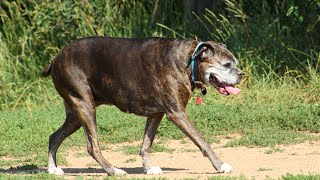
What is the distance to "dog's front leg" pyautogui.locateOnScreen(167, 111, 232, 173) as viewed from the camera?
28.9ft

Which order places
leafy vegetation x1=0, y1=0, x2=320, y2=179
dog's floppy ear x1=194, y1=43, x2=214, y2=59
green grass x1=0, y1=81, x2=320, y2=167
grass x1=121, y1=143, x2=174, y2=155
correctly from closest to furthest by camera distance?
dog's floppy ear x1=194, y1=43, x2=214, y2=59
grass x1=121, y1=143, x2=174, y2=155
green grass x1=0, y1=81, x2=320, y2=167
leafy vegetation x1=0, y1=0, x2=320, y2=179

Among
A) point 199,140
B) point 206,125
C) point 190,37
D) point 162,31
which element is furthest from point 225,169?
point 162,31

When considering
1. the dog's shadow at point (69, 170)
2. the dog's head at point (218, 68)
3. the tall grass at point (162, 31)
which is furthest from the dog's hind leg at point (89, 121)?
the tall grass at point (162, 31)

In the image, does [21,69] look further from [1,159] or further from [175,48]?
[175,48]

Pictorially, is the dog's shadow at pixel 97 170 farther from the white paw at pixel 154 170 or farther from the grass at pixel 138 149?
the grass at pixel 138 149

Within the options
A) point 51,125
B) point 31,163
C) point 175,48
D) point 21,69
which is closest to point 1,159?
point 31,163

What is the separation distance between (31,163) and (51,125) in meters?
1.97

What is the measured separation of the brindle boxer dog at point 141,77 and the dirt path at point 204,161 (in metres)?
0.37

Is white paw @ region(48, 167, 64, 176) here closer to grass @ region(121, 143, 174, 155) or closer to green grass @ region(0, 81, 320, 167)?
green grass @ region(0, 81, 320, 167)

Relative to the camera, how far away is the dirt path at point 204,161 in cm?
902

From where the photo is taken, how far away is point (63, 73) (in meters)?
9.32

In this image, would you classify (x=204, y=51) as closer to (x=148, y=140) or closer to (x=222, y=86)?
(x=222, y=86)

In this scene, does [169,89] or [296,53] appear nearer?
[169,89]

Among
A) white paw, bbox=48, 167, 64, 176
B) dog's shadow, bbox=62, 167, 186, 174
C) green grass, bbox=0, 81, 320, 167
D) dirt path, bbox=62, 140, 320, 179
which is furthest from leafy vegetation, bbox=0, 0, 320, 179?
white paw, bbox=48, 167, 64, 176
